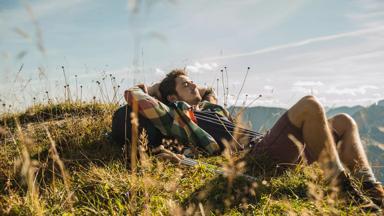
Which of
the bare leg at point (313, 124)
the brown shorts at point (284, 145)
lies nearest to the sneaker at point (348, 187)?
the bare leg at point (313, 124)

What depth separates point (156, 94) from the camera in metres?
5.68

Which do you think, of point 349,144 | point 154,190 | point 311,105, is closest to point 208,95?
point 311,105

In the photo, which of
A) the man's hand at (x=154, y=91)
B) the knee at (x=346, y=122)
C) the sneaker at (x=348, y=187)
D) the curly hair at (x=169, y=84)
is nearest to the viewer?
the sneaker at (x=348, y=187)

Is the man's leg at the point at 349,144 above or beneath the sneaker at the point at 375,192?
above

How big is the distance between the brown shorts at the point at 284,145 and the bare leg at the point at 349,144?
0.11 m

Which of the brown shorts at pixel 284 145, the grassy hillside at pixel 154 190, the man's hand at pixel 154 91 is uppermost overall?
the man's hand at pixel 154 91

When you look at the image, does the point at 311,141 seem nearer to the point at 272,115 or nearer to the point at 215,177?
the point at 215,177

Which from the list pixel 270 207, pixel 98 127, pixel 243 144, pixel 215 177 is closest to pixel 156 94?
pixel 98 127

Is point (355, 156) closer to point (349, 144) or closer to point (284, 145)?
point (349, 144)

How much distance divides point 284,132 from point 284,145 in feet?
0.51

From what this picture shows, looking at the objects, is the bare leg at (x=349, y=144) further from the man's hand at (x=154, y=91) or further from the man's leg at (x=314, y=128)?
the man's hand at (x=154, y=91)

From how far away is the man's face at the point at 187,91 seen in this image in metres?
5.33

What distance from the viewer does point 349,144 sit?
12.9ft

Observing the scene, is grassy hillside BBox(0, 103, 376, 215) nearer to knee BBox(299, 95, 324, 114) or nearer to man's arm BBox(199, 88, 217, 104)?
knee BBox(299, 95, 324, 114)
